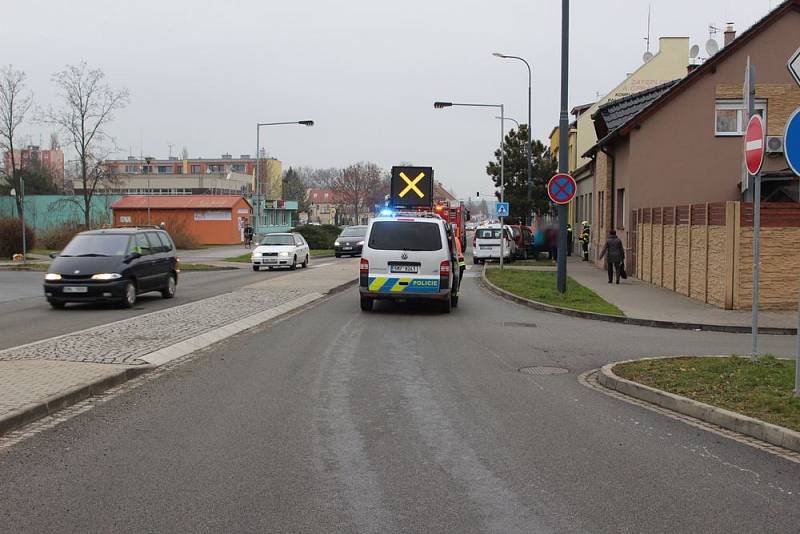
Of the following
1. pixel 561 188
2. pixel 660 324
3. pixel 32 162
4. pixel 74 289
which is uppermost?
pixel 32 162

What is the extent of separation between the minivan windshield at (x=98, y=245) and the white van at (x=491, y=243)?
22.6 metres

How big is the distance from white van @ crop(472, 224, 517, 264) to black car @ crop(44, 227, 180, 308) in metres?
21.2

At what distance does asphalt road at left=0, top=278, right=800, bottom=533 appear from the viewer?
4566 mm

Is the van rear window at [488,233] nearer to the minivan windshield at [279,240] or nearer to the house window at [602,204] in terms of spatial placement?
the house window at [602,204]

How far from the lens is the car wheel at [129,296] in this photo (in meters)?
16.4

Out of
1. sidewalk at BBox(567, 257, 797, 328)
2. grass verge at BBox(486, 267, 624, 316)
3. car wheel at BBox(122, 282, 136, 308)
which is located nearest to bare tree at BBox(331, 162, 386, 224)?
grass verge at BBox(486, 267, 624, 316)

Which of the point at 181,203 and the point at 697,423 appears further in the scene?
the point at 181,203

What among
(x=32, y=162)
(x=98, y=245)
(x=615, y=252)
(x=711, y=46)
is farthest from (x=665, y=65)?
(x=32, y=162)

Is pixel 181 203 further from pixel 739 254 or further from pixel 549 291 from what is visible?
pixel 739 254

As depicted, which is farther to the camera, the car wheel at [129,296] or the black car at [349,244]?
the black car at [349,244]

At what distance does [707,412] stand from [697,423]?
6.6 inches

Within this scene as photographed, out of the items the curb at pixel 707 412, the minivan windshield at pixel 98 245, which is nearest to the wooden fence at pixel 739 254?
the curb at pixel 707 412

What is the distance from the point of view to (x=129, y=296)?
16.5 meters

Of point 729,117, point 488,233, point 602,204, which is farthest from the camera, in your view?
point 488,233
